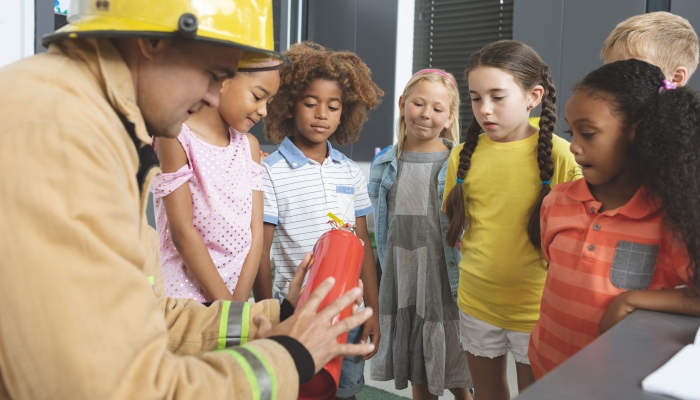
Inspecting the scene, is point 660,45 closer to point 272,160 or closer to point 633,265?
point 633,265

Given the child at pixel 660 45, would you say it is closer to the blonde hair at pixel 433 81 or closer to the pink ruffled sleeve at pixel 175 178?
the blonde hair at pixel 433 81

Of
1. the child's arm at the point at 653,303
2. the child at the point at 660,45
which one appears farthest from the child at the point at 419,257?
the child's arm at the point at 653,303

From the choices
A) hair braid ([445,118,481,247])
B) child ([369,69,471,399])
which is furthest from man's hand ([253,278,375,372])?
child ([369,69,471,399])

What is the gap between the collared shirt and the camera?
2.02 metres

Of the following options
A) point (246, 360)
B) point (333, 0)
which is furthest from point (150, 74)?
point (333, 0)

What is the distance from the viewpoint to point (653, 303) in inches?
45.9

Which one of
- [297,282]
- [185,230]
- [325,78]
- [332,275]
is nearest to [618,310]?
[332,275]

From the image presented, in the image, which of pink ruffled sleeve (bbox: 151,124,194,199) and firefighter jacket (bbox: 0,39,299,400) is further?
pink ruffled sleeve (bbox: 151,124,194,199)

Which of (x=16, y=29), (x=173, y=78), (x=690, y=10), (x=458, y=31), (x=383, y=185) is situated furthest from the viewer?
(x=458, y=31)

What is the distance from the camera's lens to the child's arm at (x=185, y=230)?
1577 mm

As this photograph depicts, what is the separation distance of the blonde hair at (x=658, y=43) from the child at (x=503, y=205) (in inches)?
10.8

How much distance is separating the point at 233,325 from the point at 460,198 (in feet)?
3.81

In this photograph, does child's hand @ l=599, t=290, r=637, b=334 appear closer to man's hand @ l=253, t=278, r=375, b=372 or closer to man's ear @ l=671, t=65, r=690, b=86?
man's hand @ l=253, t=278, r=375, b=372

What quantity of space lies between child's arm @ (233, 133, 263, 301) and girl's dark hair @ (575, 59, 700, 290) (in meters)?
1.01
